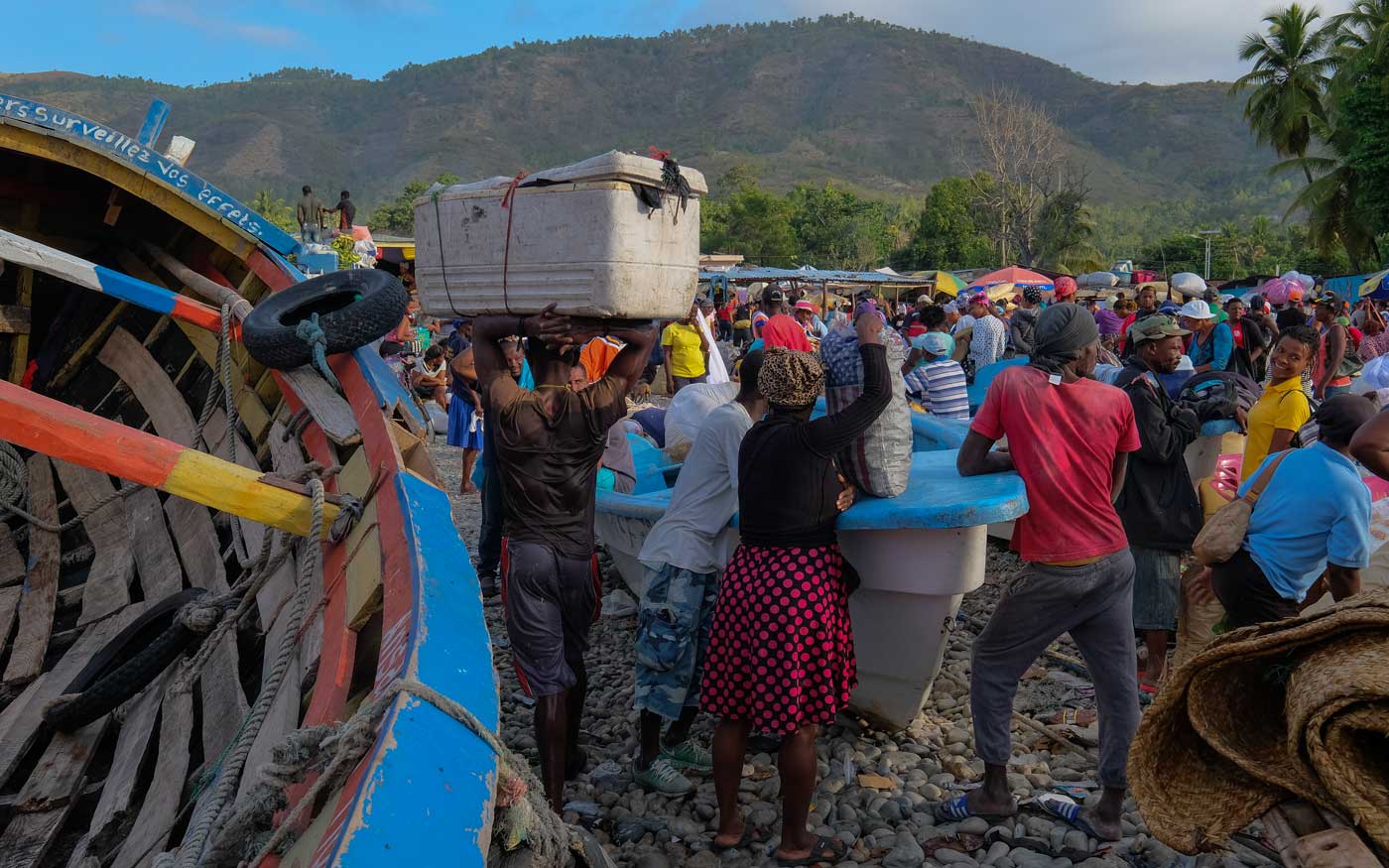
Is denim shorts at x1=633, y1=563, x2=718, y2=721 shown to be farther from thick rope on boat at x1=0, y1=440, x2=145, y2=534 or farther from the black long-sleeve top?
thick rope on boat at x1=0, y1=440, x2=145, y2=534

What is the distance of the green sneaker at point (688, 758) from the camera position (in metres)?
4.03

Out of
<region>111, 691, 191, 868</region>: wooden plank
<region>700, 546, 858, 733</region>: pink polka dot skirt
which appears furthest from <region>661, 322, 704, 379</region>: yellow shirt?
<region>111, 691, 191, 868</region>: wooden plank

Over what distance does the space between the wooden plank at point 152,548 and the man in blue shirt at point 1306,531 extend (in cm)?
444

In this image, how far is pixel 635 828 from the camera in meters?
3.61

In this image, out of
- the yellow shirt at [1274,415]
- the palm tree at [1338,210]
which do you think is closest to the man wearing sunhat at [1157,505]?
the yellow shirt at [1274,415]

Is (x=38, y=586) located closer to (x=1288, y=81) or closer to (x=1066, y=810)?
(x=1066, y=810)

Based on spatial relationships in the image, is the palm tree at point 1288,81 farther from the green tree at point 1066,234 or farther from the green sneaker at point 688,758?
the green sneaker at point 688,758

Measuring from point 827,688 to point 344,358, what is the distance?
2.44 meters

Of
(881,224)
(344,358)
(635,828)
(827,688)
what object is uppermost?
(881,224)

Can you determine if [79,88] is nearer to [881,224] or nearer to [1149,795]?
[881,224]

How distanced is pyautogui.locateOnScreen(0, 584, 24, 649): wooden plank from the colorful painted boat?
2cm

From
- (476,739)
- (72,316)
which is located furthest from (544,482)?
(72,316)

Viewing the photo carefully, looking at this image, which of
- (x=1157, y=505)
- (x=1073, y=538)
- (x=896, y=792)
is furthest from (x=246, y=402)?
(x=1157, y=505)

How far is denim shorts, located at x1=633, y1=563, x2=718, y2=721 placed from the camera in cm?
376
